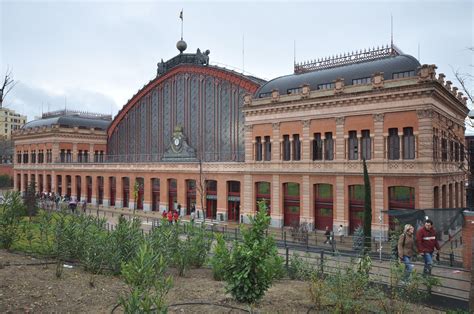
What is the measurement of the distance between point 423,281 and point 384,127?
2246 centimetres

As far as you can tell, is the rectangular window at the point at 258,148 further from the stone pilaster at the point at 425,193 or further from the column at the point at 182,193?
the stone pilaster at the point at 425,193

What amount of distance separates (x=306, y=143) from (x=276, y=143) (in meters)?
3.50

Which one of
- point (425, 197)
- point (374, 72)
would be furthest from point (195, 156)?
point (425, 197)

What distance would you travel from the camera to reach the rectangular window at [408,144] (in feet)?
100

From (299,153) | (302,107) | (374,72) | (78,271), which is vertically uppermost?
(374,72)

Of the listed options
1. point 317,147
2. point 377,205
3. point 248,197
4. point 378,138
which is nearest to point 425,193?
point 377,205

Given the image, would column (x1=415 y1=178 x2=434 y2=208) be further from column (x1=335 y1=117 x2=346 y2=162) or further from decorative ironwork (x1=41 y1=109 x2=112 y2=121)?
decorative ironwork (x1=41 y1=109 x2=112 y2=121)

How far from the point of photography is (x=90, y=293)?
12.6 metres

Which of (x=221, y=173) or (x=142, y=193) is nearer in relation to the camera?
(x=221, y=173)

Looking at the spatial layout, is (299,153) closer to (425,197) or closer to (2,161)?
(425,197)

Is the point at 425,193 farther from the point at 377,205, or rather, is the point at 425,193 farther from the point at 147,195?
the point at 147,195

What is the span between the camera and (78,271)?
50.3 ft

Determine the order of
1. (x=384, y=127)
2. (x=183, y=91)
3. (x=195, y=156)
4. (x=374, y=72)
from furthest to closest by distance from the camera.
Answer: (x=183, y=91) → (x=195, y=156) → (x=374, y=72) → (x=384, y=127)

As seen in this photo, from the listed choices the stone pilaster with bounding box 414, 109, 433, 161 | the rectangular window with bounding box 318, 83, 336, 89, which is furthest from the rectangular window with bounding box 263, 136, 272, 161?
the stone pilaster with bounding box 414, 109, 433, 161
